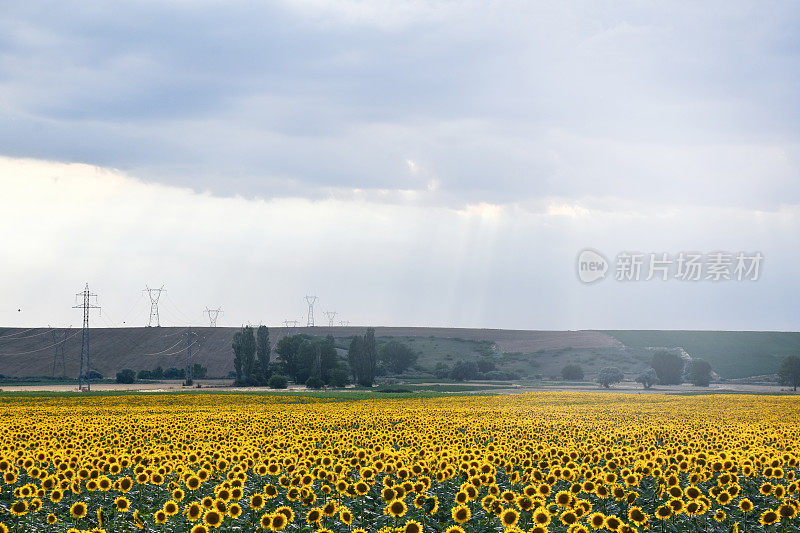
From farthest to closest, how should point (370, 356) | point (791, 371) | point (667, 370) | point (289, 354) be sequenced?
point (667, 370)
point (289, 354)
point (370, 356)
point (791, 371)

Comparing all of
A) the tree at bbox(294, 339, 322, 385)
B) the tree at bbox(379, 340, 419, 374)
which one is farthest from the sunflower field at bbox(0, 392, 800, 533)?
the tree at bbox(379, 340, 419, 374)

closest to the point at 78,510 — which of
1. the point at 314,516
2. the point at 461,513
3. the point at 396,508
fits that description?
the point at 314,516

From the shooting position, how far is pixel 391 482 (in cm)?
1451

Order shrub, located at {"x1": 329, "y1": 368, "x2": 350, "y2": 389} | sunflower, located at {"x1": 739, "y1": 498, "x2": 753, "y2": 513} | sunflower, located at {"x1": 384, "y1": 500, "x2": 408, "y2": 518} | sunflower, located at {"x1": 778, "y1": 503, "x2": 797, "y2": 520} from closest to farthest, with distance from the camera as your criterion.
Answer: sunflower, located at {"x1": 778, "y1": 503, "x2": 797, "y2": 520} → sunflower, located at {"x1": 384, "y1": 500, "x2": 408, "y2": 518} → sunflower, located at {"x1": 739, "y1": 498, "x2": 753, "y2": 513} → shrub, located at {"x1": 329, "y1": 368, "x2": 350, "y2": 389}

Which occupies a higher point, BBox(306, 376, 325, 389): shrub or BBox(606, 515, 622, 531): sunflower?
BBox(606, 515, 622, 531): sunflower

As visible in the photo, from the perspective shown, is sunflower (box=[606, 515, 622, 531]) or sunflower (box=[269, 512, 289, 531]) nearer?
sunflower (box=[269, 512, 289, 531])

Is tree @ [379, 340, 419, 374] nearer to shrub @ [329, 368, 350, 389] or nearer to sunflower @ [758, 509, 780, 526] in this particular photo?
shrub @ [329, 368, 350, 389]

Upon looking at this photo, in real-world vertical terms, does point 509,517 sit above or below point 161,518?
above

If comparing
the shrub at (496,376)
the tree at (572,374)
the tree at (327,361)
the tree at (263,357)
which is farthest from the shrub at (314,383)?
the tree at (572,374)

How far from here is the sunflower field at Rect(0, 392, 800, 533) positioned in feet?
44.3

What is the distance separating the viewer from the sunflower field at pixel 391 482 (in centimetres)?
1350

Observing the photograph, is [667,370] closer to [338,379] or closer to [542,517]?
[338,379]

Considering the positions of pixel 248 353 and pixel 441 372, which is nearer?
pixel 248 353

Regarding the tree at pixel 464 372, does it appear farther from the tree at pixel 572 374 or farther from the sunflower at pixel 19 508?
the sunflower at pixel 19 508
